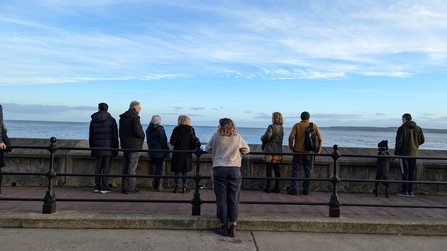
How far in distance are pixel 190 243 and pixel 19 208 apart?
297 centimetres

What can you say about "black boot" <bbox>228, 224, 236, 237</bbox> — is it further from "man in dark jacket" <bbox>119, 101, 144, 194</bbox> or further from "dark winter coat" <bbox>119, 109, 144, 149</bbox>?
"dark winter coat" <bbox>119, 109, 144, 149</bbox>

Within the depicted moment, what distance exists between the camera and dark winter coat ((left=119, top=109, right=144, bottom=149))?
7484mm

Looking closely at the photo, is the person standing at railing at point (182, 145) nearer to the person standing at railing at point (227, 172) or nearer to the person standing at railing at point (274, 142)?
the person standing at railing at point (274, 142)

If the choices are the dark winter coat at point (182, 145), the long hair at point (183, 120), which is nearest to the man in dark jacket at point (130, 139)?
the dark winter coat at point (182, 145)

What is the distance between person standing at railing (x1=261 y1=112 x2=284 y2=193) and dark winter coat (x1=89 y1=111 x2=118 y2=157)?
10.1ft

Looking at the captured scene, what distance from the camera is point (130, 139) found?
297 inches

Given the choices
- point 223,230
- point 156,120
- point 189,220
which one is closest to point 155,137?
point 156,120

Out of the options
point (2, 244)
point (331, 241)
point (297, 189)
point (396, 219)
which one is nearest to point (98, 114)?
point (2, 244)

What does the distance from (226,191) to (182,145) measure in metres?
2.83

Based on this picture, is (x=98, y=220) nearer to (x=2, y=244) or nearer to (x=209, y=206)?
(x=2, y=244)

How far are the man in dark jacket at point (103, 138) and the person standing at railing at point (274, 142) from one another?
3.05m

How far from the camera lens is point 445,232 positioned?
523cm

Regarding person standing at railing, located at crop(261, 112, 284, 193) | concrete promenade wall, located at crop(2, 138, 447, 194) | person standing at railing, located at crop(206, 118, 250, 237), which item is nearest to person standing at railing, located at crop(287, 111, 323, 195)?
person standing at railing, located at crop(261, 112, 284, 193)

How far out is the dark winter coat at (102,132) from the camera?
7340 millimetres
